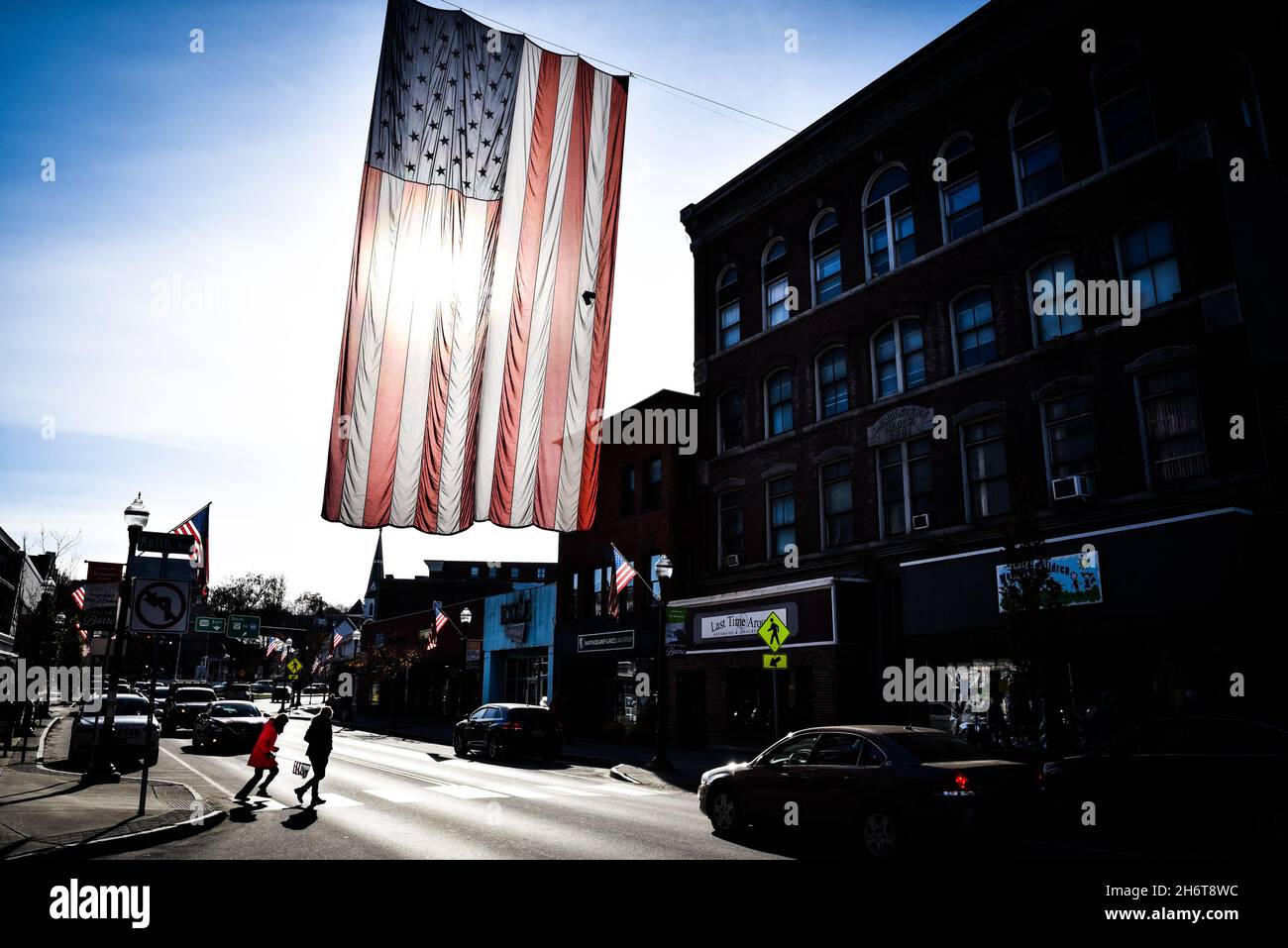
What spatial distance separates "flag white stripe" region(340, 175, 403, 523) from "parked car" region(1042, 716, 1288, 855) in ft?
33.3

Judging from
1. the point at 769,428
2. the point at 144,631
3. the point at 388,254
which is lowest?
the point at 144,631

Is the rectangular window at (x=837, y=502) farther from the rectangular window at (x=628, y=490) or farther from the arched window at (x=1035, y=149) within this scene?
the rectangular window at (x=628, y=490)

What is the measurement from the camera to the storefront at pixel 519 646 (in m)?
38.0

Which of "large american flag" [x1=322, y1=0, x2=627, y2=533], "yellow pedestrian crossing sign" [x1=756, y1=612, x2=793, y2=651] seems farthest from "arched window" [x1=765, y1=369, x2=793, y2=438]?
"large american flag" [x1=322, y1=0, x2=627, y2=533]

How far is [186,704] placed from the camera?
1375 inches

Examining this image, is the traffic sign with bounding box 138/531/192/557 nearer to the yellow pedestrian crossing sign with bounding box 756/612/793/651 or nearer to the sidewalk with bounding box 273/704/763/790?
the sidewalk with bounding box 273/704/763/790

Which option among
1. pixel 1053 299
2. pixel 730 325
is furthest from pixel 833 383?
pixel 1053 299

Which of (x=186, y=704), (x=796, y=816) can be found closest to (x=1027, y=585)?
(x=796, y=816)

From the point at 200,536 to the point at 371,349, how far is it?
44.0 feet

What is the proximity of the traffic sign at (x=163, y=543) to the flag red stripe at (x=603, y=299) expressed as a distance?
9.11 meters

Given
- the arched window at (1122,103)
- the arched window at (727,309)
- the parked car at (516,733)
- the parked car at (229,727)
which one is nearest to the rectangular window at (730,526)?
the arched window at (727,309)
